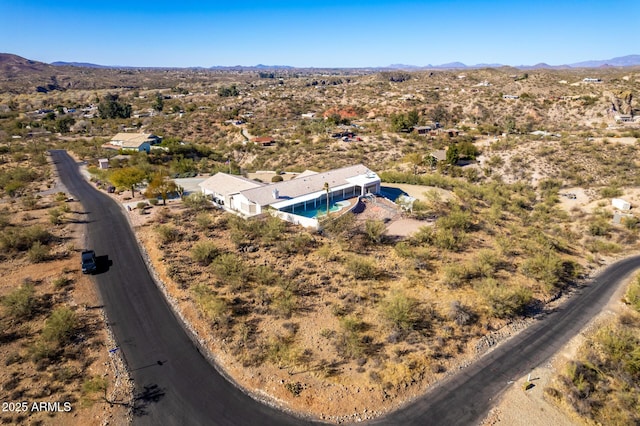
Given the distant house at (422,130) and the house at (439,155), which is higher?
the distant house at (422,130)

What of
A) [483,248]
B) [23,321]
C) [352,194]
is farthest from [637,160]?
[23,321]

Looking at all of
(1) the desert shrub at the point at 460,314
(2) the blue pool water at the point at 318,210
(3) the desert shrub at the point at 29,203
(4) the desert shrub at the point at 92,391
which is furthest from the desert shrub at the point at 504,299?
(3) the desert shrub at the point at 29,203

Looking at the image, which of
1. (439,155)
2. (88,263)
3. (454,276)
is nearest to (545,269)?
(454,276)

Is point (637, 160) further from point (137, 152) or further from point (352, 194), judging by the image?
point (137, 152)

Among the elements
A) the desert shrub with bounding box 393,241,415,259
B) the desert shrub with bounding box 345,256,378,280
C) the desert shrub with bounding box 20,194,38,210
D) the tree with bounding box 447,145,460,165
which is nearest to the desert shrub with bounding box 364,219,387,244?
the desert shrub with bounding box 393,241,415,259

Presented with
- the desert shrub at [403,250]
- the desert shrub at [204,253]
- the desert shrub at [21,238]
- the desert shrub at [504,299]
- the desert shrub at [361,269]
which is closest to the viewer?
the desert shrub at [504,299]

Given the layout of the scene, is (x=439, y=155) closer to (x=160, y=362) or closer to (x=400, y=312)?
(x=400, y=312)

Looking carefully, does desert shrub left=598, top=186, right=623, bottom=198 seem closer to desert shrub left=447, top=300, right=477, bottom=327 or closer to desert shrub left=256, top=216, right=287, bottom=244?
desert shrub left=447, top=300, right=477, bottom=327

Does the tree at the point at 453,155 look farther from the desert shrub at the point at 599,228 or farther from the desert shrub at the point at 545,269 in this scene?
the desert shrub at the point at 545,269
